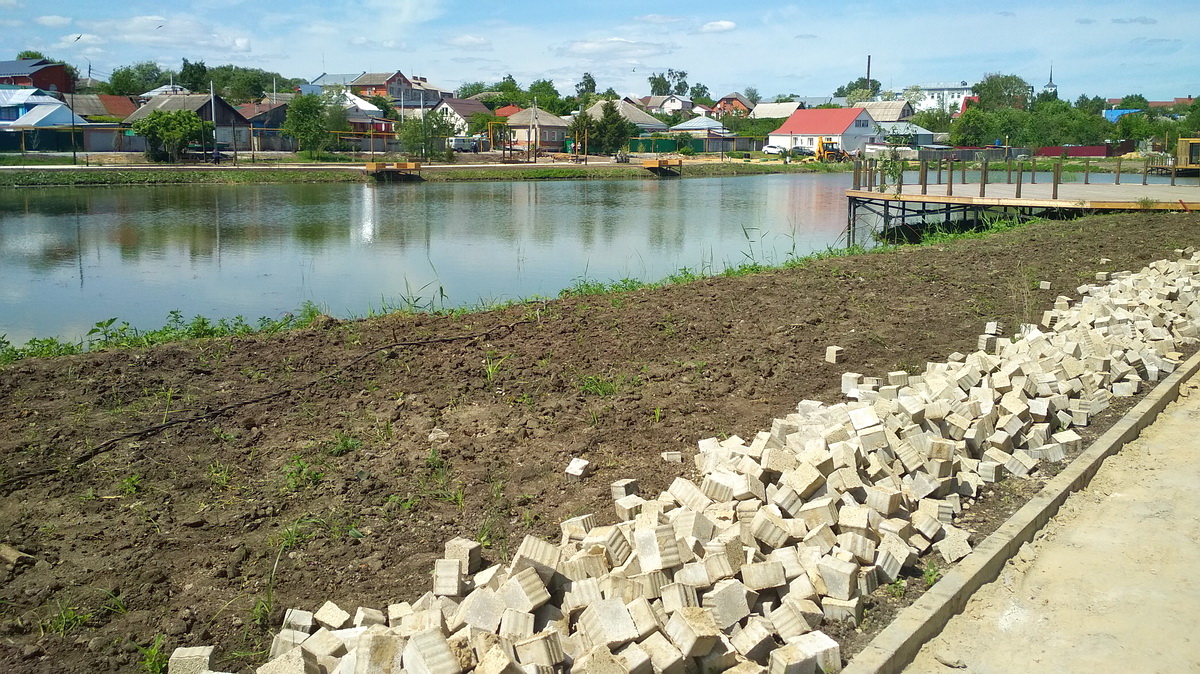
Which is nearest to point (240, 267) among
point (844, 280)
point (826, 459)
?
point (844, 280)

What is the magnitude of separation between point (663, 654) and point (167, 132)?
5748cm

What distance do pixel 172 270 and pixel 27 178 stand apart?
28.5 meters

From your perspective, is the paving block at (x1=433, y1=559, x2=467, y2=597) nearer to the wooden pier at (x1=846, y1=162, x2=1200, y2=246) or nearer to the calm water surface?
the calm water surface

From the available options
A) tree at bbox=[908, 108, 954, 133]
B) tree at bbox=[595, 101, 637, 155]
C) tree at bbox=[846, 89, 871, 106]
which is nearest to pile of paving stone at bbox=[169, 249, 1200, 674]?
tree at bbox=[595, 101, 637, 155]

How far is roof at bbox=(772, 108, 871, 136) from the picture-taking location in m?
82.1

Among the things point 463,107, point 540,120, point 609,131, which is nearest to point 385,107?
point 463,107

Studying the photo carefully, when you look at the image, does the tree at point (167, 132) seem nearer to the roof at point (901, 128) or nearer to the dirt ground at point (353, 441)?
the dirt ground at point (353, 441)

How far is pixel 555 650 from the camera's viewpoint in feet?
10.7

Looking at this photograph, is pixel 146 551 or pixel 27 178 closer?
pixel 146 551

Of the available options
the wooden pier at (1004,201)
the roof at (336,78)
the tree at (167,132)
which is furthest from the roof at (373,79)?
the wooden pier at (1004,201)

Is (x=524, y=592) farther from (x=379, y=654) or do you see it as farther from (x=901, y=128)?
(x=901, y=128)

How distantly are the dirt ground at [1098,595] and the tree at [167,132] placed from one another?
186ft

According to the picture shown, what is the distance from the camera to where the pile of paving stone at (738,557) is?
3.31 metres

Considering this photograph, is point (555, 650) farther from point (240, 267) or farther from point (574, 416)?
point (240, 267)
